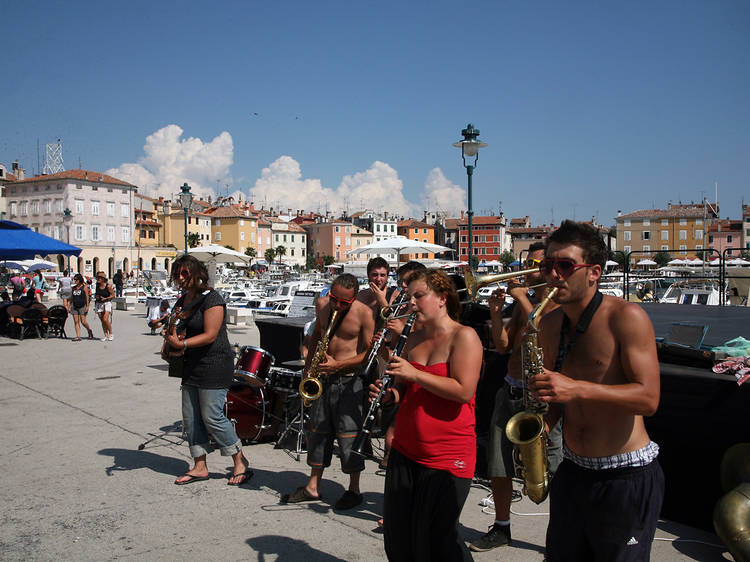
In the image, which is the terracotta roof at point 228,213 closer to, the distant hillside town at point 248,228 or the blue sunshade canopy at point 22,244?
the distant hillside town at point 248,228

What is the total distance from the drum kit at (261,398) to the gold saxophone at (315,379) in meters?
1.61

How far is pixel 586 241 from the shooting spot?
7.95 feet

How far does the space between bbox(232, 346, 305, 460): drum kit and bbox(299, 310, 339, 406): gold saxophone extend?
161 cm

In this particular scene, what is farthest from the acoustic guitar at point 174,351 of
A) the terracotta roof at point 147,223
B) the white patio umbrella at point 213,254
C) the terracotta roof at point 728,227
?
the terracotta roof at point 728,227

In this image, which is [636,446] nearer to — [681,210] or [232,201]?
[681,210]

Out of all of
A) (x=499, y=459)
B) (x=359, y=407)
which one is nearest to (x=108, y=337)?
(x=359, y=407)

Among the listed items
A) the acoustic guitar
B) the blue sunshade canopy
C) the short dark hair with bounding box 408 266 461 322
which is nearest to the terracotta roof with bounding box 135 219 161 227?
the blue sunshade canopy

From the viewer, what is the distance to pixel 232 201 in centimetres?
12019

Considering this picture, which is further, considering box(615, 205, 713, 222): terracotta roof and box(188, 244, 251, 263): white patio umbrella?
box(615, 205, 713, 222): terracotta roof

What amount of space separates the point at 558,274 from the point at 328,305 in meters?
2.83

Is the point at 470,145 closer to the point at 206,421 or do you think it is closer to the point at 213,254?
the point at 206,421

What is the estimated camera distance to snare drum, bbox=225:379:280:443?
20.2 feet

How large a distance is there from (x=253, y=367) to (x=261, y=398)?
1.21 ft

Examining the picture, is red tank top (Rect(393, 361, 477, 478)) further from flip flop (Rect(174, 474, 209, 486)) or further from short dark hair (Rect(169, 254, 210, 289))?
flip flop (Rect(174, 474, 209, 486))
